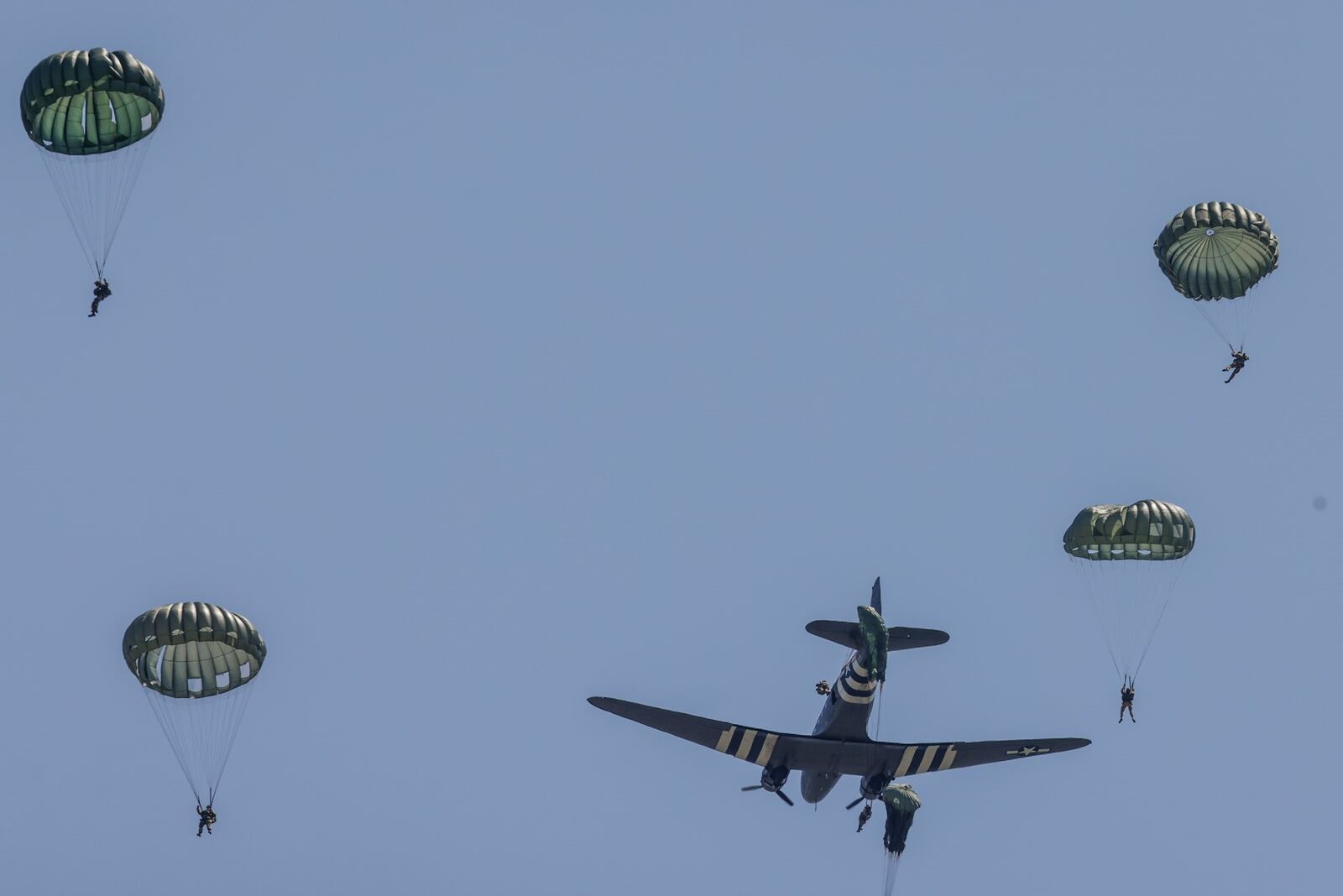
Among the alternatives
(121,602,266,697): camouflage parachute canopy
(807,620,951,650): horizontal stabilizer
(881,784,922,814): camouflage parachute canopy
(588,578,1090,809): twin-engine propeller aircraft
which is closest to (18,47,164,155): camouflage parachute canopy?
(121,602,266,697): camouflage parachute canopy

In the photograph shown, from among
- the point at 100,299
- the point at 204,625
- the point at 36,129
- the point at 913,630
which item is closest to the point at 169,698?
the point at 204,625

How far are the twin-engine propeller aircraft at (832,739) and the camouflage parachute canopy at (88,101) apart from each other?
24204 millimetres

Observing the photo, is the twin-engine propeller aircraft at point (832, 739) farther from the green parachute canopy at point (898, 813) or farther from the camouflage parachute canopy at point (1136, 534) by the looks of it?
the camouflage parachute canopy at point (1136, 534)

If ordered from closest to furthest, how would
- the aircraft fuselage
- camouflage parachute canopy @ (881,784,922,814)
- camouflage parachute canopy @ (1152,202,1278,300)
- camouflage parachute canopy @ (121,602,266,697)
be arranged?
1. camouflage parachute canopy @ (121,602,266,697)
2. the aircraft fuselage
3. camouflage parachute canopy @ (1152,202,1278,300)
4. camouflage parachute canopy @ (881,784,922,814)

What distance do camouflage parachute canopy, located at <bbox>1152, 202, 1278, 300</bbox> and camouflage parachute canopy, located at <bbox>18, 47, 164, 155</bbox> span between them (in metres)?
34.4

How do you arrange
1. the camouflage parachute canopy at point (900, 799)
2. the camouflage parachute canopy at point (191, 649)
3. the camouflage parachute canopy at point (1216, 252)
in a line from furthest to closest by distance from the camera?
the camouflage parachute canopy at point (900, 799), the camouflage parachute canopy at point (1216, 252), the camouflage parachute canopy at point (191, 649)

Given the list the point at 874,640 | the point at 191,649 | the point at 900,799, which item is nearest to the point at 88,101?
the point at 191,649

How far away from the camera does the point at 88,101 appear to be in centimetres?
7900

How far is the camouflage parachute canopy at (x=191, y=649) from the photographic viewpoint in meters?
77.6

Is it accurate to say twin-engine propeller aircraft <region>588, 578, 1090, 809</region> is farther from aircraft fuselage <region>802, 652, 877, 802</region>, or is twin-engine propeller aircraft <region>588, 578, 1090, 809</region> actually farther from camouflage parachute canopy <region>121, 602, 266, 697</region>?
camouflage parachute canopy <region>121, 602, 266, 697</region>

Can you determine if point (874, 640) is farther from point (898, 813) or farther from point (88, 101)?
point (88, 101)

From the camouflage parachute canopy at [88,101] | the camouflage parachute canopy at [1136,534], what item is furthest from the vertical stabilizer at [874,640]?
the camouflage parachute canopy at [88,101]

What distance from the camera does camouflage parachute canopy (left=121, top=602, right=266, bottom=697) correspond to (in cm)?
7756

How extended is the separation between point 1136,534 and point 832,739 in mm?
12348
